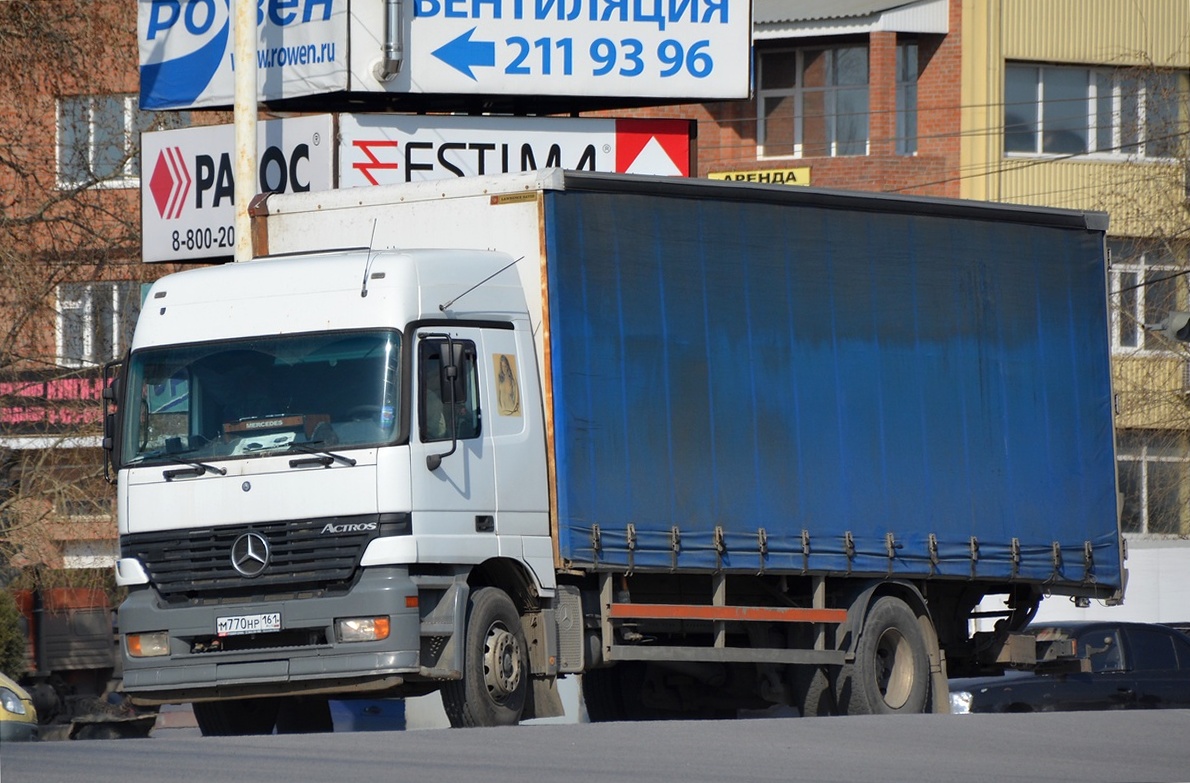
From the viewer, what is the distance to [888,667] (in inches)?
600

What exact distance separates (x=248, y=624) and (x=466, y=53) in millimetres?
8552

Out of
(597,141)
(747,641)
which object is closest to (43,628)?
(597,141)

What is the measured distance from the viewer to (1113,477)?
16.5 m

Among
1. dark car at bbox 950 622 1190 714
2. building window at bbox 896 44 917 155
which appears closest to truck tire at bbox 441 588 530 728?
dark car at bbox 950 622 1190 714

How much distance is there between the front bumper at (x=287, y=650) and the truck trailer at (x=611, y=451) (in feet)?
0.07

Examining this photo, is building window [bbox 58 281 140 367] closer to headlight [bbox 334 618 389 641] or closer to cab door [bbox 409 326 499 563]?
cab door [bbox 409 326 499 563]

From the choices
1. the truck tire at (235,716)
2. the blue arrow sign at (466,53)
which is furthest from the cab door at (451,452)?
the blue arrow sign at (466,53)

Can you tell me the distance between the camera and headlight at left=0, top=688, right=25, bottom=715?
1413cm

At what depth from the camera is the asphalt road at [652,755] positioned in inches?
353

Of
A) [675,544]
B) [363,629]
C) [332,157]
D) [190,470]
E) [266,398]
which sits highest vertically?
[332,157]

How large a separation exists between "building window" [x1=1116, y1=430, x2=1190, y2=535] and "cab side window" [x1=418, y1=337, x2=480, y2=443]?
24868mm

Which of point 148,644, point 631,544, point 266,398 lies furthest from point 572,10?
point 148,644

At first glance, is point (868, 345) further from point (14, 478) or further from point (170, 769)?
point (14, 478)

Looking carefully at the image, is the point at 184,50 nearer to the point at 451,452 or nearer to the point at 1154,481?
the point at 451,452
